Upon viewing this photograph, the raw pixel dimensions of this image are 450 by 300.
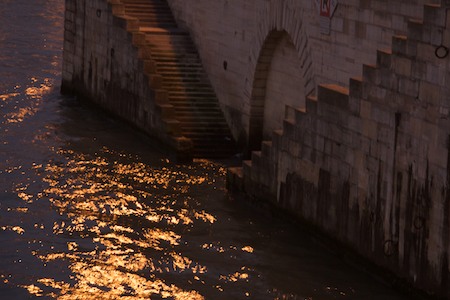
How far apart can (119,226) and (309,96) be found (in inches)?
185

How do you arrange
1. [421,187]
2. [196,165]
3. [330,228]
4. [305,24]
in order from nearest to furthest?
1. [421,187]
2. [330,228]
3. [305,24]
4. [196,165]

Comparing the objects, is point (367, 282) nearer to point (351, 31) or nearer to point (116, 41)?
point (351, 31)

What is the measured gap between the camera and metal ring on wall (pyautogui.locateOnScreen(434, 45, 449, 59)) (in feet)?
72.8

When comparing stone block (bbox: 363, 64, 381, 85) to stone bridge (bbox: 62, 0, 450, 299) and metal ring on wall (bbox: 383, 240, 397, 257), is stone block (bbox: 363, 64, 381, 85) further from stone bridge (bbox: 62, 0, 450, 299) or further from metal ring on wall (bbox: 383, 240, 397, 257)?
metal ring on wall (bbox: 383, 240, 397, 257)

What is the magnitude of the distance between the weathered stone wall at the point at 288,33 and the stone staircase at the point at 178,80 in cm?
32

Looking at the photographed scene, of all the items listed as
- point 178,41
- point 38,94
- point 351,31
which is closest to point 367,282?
Answer: point 351,31

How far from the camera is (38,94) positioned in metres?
43.2

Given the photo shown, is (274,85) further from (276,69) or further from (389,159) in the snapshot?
(389,159)

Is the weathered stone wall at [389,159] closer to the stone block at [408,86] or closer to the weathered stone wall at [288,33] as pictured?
the stone block at [408,86]

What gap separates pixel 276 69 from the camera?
33750 millimetres

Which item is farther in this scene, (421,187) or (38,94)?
(38,94)

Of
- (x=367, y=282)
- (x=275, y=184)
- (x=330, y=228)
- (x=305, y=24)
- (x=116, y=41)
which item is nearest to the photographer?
(x=367, y=282)

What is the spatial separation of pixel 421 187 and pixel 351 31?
694 cm

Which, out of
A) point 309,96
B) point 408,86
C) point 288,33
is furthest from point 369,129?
point 288,33
